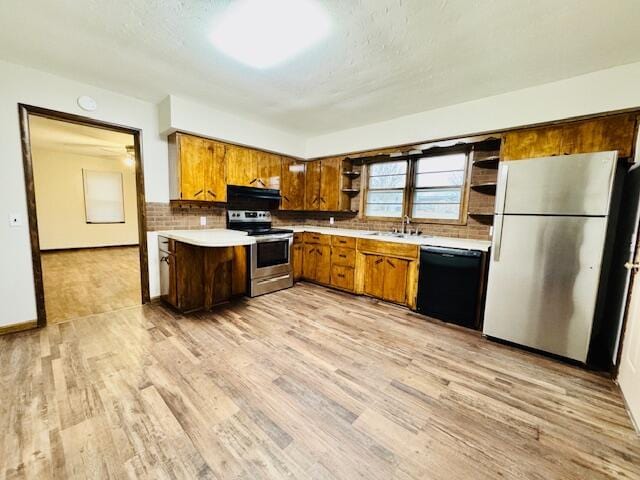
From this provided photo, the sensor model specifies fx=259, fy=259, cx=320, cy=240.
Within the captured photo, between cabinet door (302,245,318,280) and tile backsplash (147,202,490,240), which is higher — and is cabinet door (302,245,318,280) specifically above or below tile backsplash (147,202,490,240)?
below

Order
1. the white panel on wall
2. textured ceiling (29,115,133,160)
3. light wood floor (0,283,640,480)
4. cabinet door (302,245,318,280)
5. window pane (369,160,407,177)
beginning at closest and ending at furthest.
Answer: light wood floor (0,283,640,480)
window pane (369,160,407,177)
textured ceiling (29,115,133,160)
cabinet door (302,245,318,280)
the white panel on wall

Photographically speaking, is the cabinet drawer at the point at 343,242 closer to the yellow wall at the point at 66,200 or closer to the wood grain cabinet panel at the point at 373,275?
the wood grain cabinet panel at the point at 373,275

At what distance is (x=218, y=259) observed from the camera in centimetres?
308

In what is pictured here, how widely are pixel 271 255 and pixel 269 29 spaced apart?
103 inches

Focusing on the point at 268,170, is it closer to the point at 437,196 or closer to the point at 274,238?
the point at 274,238

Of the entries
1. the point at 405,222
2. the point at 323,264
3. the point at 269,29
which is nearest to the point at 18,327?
the point at 323,264

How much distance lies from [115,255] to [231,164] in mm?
4604

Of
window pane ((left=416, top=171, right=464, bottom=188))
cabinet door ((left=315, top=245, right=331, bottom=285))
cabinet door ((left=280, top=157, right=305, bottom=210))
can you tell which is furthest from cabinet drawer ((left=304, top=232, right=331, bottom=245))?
window pane ((left=416, top=171, right=464, bottom=188))

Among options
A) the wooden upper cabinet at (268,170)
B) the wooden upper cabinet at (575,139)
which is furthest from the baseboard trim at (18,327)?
the wooden upper cabinet at (575,139)

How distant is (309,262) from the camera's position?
4.31 metres

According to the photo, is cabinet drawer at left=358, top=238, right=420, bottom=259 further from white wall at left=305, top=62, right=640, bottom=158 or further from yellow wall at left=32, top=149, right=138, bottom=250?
yellow wall at left=32, top=149, right=138, bottom=250

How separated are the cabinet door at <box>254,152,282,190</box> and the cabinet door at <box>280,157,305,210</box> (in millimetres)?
106

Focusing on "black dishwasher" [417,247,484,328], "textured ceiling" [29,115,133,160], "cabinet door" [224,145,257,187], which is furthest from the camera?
"textured ceiling" [29,115,133,160]

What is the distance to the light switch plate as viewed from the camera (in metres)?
2.47
